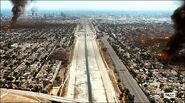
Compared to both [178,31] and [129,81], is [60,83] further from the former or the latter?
[178,31]

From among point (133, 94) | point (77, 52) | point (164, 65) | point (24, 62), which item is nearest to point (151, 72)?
point (164, 65)

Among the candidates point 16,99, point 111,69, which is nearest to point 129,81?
point 111,69

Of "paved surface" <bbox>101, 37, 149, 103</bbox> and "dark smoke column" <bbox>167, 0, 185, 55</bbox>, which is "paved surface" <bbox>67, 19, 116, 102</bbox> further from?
"dark smoke column" <bbox>167, 0, 185, 55</bbox>

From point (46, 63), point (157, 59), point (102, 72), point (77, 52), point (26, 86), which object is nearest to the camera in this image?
point (26, 86)

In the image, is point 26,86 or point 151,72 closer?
point 26,86

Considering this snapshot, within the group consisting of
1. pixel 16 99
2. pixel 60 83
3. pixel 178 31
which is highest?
pixel 178 31

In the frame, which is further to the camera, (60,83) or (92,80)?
(92,80)

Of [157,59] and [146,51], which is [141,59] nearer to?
[157,59]

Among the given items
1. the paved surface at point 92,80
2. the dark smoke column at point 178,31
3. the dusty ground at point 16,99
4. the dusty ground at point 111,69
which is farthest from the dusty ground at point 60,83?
the dark smoke column at point 178,31

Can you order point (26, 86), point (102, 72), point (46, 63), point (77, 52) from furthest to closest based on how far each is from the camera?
point (77, 52) < point (46, 63) < point (102, 72) < point (26, 86)
